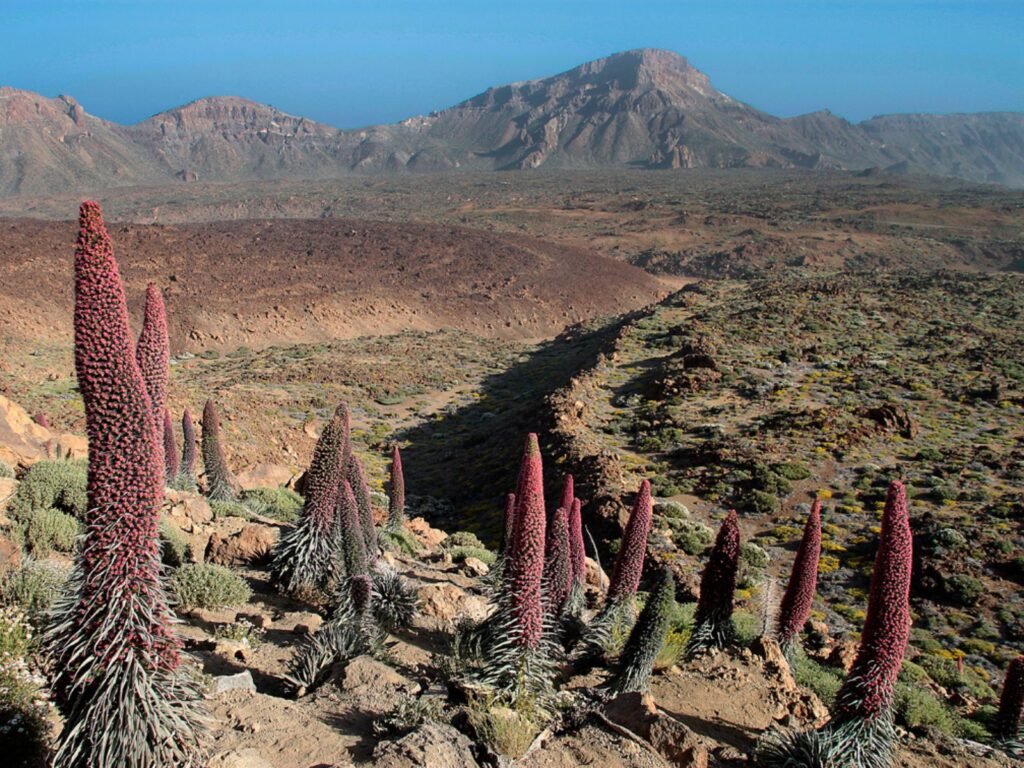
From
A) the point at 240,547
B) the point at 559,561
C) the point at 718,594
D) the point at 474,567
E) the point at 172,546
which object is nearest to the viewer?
the point at 559,561

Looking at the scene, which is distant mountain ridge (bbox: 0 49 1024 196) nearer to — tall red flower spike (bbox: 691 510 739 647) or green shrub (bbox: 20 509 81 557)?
green shrub (bbox: 20 509 81 557)

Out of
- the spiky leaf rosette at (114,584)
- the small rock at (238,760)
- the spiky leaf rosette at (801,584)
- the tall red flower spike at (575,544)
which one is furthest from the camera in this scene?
the tall red flower spike at (575,544)

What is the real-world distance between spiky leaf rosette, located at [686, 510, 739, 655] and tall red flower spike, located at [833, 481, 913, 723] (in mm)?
1787

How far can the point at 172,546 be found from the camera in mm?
8578

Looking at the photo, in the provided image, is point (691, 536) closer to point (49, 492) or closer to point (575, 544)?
point (575, 544)

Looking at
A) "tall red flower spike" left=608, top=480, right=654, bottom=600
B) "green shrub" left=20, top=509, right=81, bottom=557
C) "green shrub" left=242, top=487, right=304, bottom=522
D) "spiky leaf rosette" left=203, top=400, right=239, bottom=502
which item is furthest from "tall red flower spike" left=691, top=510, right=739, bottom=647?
"spiky leaf rosette" left=203, top=400, right=239, bottom=502

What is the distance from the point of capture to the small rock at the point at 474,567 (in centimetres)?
1141

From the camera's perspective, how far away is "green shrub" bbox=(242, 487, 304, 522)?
1341 cm

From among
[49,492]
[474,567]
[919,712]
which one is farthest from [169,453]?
[919,712]

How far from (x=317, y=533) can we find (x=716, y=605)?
4255 mm

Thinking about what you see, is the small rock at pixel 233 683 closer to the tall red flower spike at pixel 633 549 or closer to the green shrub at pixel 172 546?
the green shrub at pixel 172 546

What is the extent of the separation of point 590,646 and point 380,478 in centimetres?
1555

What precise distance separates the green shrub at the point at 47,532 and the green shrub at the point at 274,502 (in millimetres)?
4480

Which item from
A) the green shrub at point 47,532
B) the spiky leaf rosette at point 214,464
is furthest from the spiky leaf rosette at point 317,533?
the spiky leaf rosette at point 214,464
